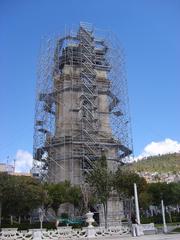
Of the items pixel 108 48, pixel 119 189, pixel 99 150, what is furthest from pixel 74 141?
pixel 108 48

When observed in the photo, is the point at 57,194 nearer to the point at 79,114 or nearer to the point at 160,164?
the point at 79,114

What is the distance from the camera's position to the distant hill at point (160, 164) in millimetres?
121500

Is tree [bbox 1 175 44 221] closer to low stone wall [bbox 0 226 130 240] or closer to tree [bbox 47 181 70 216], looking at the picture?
tree [bbox 47 181 70 216]

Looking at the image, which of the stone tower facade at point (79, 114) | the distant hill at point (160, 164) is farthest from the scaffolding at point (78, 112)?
the distant hill at point (160, 164)

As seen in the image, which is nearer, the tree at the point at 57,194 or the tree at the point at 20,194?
the tree at the point at 20,194

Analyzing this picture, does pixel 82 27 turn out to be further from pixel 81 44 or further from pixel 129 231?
pixel 129 231

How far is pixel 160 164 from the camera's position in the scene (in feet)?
443

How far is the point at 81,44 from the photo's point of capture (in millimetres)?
48438

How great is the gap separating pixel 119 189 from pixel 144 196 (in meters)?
10.1

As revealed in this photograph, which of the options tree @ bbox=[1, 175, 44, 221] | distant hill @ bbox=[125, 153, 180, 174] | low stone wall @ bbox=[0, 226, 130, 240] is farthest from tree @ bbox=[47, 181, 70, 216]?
distant hill @ bbox=[125, 153, 180, 174]

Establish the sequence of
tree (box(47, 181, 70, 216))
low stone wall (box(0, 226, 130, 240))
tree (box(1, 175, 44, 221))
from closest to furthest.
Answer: low stone wall (box(0, 226, 130, 240)) < tree (box(1, 175, 44, 221)) < tree (box(47, 181, 70, 216))

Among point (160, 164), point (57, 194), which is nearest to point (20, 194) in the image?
point (57, 194)

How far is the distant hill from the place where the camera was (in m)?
122

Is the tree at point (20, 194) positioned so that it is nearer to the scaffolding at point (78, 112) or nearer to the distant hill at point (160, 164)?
the scaffolding at point (78, 112)
